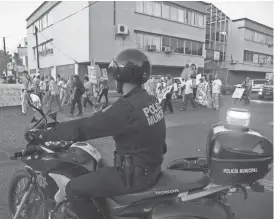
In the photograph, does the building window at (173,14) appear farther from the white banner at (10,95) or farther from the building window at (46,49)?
the white banner at (10,95)

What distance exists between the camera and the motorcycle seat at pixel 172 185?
186cm

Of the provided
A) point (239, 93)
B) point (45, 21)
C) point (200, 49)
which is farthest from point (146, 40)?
point (45, 21)

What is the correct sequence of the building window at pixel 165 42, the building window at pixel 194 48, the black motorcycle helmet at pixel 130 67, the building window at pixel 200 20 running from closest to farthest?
the black motorcycle helmet at pixel 130 67, the building window at pixel 165 42, the building window at pixel 200 20, the building window at pixel 194 48

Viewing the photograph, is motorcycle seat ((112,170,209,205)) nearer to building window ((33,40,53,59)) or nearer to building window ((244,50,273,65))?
building window ((33,40,53,59))

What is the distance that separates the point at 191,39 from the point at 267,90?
11221 mm

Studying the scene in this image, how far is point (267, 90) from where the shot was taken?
68.8 ft

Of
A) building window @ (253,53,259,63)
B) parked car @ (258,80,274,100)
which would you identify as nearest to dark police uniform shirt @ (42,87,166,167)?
parked car @ (258,80,274,100)

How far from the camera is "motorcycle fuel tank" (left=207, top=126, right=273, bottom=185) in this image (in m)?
1.78

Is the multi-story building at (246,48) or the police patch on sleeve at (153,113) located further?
the multi-story building at (246,48)

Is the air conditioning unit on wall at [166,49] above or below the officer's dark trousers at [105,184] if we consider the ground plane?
above

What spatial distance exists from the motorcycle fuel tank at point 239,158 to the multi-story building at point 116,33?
791 inches

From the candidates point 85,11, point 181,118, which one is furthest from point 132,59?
point 85,11

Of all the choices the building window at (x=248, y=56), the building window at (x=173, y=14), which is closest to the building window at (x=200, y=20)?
the building window at (x=173, y=14)

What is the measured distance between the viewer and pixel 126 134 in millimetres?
1923
